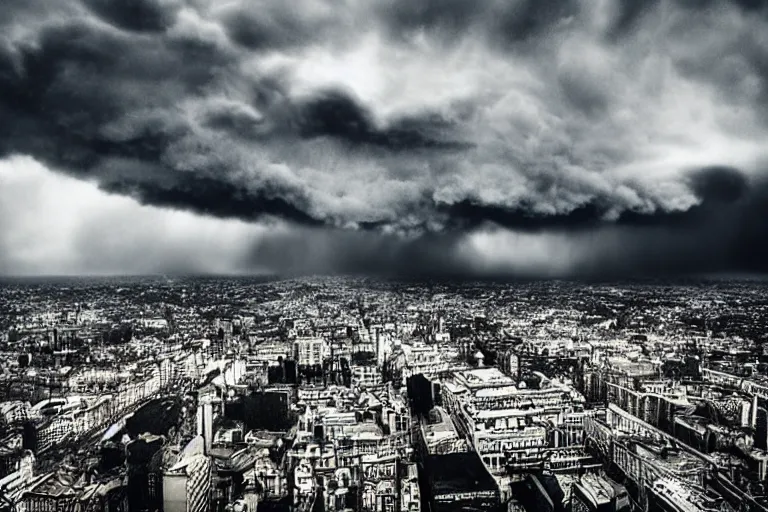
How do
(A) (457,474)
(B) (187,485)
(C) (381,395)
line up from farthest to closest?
1. (C) (381,395)
2. (A) (457,474)
3. (B) (187,485)

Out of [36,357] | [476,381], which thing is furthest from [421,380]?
[36,357]

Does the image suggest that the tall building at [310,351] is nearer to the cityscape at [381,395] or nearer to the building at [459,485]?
the cityscape at [381,395]

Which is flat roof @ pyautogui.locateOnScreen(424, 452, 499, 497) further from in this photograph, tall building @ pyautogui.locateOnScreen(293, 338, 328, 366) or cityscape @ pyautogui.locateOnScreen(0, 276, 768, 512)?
tall building @ pyautogui.locateOnScreen(293, 338, 328, 366)

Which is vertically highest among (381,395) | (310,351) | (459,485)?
(310,351)

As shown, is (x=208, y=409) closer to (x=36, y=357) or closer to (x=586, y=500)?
(x=36, y=357)

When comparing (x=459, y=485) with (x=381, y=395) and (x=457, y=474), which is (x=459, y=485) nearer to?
(x=457, y=474)

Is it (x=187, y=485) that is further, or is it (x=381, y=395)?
(x=381, y=395)

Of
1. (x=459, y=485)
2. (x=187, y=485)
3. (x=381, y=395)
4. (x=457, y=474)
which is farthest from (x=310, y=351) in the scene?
(x=459, y=485)

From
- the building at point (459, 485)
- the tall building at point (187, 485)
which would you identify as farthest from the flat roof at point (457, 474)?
the tall building at point (187, 485)
